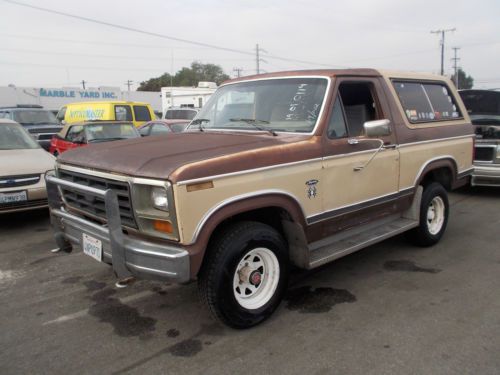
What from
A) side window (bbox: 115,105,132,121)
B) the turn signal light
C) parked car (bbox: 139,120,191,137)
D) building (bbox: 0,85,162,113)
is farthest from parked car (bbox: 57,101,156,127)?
building (bbox: 0,85,162,113)

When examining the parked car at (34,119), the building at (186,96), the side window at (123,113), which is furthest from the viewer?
the building at (186,96)

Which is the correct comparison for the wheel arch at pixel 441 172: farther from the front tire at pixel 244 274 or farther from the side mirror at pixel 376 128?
the front tire at pixel 244 274

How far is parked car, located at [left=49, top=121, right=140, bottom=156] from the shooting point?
9688mm

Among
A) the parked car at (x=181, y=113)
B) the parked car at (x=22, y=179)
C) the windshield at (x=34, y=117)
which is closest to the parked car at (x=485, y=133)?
the parked car at (x=22, y=179)

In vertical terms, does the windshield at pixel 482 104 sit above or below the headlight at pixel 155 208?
above

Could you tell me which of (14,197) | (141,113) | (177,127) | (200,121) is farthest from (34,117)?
(200,121)

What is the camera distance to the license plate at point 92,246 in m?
3.45

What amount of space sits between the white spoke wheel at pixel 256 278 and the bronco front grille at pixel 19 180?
4300 mm

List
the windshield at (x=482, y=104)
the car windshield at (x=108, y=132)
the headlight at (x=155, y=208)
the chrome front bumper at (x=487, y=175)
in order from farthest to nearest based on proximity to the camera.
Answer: the car windshield at (x=108, y=132), the windshield at (x=482, y=104), the chrome front bumper at (x=487, y=175), the headlight at (x=155, y=208)

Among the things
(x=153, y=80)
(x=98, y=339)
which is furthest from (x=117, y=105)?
(x=153, y=80)

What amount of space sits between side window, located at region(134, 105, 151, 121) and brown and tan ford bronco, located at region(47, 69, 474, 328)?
10.7 meters

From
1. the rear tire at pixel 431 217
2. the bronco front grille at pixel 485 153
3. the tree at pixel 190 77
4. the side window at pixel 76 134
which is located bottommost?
the rear tire at pixel 431 217

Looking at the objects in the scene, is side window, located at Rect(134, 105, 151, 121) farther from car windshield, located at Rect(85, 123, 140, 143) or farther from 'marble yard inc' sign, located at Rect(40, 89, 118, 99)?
'marble yard inc' sign, located at Rect(40, 89, 118, 99)

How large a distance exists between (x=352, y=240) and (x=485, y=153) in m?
5.12
